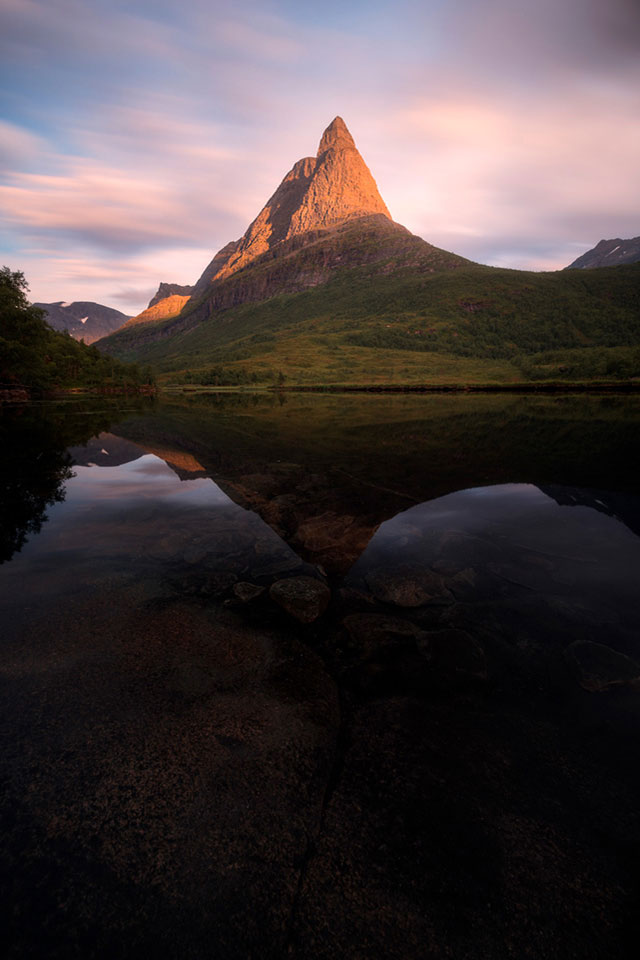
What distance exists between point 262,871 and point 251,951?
1.55 ft

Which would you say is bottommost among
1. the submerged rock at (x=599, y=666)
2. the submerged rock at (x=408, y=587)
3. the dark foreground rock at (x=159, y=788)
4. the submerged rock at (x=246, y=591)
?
the submerged rock at (x=599, y=666)

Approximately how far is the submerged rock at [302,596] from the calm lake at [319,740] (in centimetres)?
5

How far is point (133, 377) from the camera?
133500 mm

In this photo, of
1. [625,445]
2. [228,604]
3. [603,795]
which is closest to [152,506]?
[228,604]

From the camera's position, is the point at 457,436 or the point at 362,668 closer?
the point at 362,668

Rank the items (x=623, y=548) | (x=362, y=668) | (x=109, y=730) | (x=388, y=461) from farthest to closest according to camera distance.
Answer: (x=388, y=461) → (x=623, y=548) → (x=362, y=668) → (x=109, y=730)

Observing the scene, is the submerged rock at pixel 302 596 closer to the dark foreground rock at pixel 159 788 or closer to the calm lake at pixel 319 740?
the calm lake at pixel 319 740

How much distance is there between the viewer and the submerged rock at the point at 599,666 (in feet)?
18.2

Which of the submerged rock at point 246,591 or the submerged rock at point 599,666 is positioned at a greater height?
the submerged rock at point 246,591

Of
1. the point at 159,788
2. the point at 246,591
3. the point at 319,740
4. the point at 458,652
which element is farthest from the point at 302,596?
the point at 159,788

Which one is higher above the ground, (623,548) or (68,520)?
(68,520)

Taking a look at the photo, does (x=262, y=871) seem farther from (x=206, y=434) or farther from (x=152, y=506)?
(x=206, y=434)

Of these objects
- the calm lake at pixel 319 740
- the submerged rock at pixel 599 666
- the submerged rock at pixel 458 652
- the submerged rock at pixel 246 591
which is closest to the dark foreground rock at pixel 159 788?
→ the calm lake at pixel 319 740

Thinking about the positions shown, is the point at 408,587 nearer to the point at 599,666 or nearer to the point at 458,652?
the point at 458,652
